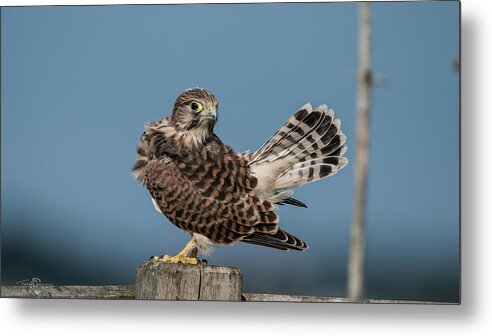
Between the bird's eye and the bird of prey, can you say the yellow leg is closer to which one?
the bird of prey

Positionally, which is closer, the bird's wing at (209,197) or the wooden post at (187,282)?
the wooden post at (187,282)

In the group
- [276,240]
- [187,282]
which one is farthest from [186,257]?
[276,240]

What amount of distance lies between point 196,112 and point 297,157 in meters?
0.47

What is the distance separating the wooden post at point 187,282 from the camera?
364 cm

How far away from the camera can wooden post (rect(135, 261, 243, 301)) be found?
364 cm

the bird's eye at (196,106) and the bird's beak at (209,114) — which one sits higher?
the bird's eye at (196,106)

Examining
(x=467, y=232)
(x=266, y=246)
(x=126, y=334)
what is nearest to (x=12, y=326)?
(x=126, y=334)

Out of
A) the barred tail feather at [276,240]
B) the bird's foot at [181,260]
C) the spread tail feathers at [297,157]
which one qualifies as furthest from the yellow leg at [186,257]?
the spread tail feathers at [297,157]

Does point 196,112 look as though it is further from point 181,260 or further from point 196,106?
point 181,260

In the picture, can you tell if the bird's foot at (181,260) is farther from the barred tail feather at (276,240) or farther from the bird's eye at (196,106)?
the bird's eye at (196,106)

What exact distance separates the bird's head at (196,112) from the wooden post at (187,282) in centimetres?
60

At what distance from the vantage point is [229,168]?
3859mm

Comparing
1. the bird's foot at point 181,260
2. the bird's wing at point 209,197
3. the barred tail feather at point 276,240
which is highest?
the bird's wing at point 209,197

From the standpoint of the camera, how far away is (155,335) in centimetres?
389
